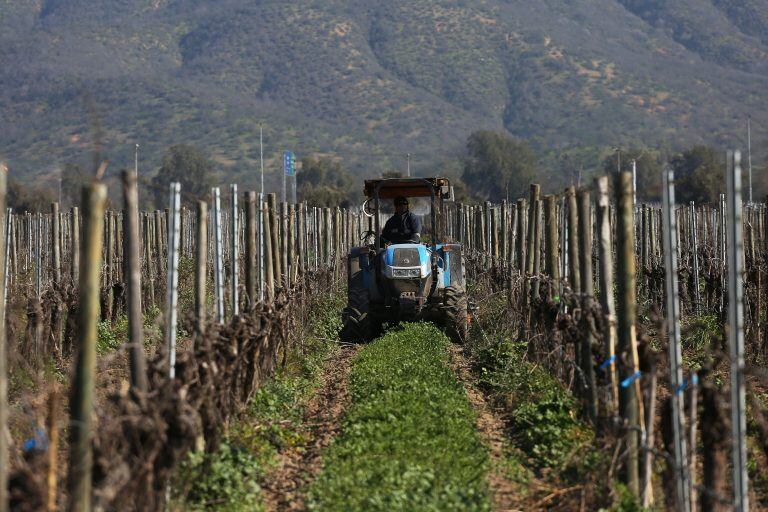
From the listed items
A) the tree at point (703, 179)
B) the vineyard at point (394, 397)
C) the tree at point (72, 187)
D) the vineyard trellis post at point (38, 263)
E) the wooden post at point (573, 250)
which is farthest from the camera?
the tree at point (703, 179)

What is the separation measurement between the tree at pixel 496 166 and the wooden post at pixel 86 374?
7221 centimetres

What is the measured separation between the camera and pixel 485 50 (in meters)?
130

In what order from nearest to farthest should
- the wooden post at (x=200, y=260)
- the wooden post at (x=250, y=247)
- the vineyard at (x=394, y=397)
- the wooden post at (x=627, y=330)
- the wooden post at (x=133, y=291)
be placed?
the vineyard at (x=394, y=397) < the wooden post at (x=133, y=291) < the wooden post at (x=627, y=330) < the wooden post at (x=200, y=260) < the wooden post at (x=250, y=247)

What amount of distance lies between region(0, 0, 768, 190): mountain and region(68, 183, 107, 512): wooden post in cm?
8299

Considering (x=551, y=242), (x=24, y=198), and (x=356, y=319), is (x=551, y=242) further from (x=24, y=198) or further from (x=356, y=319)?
(x=24, y=198)

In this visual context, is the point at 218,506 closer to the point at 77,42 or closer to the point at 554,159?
the point at 554,159

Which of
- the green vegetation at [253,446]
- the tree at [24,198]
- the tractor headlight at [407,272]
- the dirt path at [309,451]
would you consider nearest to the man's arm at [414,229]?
the tractor headlight at [407,272]

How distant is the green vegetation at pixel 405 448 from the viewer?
21.0 feet

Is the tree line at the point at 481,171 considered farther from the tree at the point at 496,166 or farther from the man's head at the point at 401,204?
the man's head at the point at 401,204

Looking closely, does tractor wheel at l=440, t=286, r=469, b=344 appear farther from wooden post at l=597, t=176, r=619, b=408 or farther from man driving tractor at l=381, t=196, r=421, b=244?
wooden post at l=597, t=176, r=619, b=408

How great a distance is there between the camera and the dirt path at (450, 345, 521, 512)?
682 cm

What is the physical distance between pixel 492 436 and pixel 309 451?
143 cm

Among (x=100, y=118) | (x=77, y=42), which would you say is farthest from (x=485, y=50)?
(x=100, y=118)

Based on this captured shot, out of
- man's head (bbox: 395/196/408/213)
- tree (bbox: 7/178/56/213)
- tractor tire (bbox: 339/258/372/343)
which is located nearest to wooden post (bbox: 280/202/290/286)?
tractor tire (bbox: 339/258/372/343)
